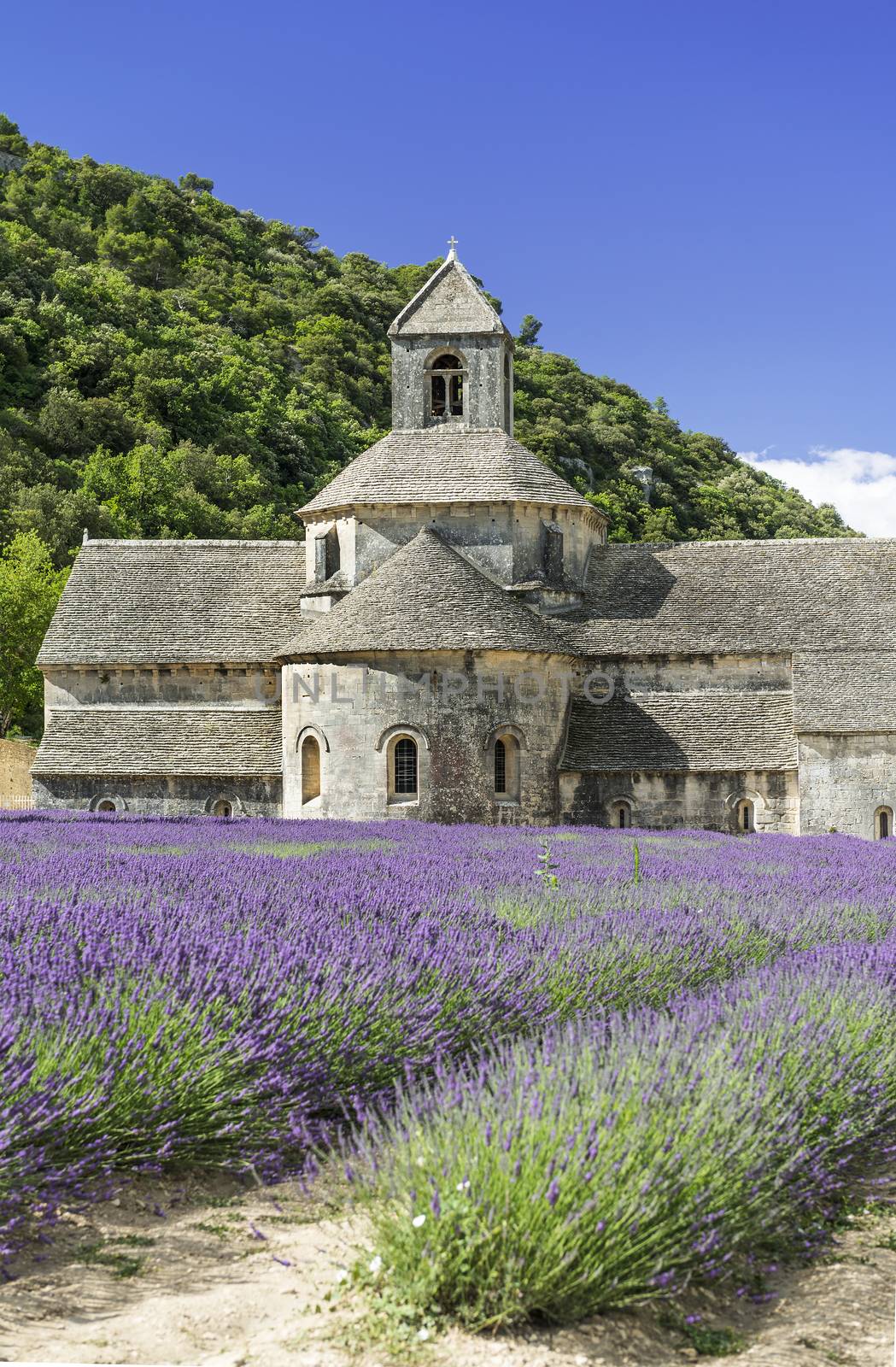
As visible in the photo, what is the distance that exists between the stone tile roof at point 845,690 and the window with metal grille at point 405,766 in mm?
8402

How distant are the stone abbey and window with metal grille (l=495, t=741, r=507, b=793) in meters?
0.07

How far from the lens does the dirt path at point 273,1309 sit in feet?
12.6

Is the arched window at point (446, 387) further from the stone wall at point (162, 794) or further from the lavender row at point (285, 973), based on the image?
the lavender row at point (285, 973)

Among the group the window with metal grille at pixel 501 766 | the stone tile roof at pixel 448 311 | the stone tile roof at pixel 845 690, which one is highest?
the stone tile roof at pixel 448 311

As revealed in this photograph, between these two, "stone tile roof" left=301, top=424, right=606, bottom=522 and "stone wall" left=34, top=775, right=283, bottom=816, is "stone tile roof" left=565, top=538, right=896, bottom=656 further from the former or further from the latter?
"stone wall" left=34, top=775, right=283, bottom=816

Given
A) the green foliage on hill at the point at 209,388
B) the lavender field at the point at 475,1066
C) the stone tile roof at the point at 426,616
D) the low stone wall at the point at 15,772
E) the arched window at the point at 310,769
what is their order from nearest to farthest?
1. the lavender field at the point at 475,1066
2. the stone tile roof at the point at 426,616
3. the arched window at the point at 310,769
4. the low stone wall at the point at 15,772
5. the green foliage on hill at the point at 209,388

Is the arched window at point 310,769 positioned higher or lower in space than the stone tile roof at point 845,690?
lower

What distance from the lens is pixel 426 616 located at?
1000 inches

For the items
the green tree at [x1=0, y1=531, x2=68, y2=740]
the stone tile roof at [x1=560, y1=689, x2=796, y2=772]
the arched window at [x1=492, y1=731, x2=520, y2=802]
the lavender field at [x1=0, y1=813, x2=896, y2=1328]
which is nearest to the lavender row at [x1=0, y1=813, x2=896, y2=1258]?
the lavender field at [x1=0, y1=813, x2=896, y2=1328]

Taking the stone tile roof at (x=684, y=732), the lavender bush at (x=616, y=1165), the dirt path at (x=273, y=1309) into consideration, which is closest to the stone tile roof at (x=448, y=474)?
the stone tile roof at (x=684, y=732)

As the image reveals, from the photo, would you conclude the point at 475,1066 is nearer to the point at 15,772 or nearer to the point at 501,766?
the point at 501,766

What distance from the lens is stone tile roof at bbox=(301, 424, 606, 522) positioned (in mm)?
28922

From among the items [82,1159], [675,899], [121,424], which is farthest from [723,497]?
[82,1159]

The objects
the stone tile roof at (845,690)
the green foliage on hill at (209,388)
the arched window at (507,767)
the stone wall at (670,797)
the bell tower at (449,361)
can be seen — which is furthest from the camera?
the green foliage on hill at (209,388)
